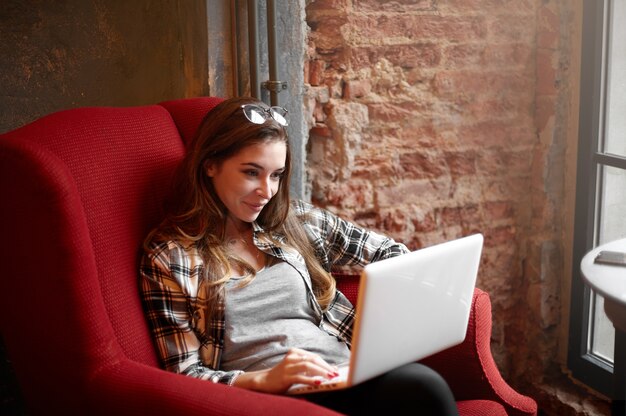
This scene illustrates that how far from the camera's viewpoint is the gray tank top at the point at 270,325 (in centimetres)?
172

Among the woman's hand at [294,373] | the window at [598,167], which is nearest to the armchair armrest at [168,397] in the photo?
the woman's hand at [294,373]

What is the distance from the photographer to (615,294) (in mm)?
1587

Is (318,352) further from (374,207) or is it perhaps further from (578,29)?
(578,29)

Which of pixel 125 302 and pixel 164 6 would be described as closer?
pixel 125 302

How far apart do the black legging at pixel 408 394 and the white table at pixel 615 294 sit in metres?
0.36

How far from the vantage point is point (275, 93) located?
223cm

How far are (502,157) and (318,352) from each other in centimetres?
110

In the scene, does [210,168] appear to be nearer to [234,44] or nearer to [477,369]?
[234,44]

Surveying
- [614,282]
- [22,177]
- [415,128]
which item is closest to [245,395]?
[22,177]

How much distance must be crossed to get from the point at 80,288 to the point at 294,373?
42 cm

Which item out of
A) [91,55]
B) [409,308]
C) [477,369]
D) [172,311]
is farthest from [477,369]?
[91,55]

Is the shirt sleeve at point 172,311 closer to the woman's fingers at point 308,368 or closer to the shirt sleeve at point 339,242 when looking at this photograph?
the woman's fingers at point 308,368

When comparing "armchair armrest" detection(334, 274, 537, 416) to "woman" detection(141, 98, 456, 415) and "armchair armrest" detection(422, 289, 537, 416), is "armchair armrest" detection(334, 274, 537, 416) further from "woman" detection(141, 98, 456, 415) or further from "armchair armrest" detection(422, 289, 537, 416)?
"woman" detection(141, 98, 456, 415)

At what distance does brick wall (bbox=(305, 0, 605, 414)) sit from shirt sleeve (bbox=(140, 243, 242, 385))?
76cm
